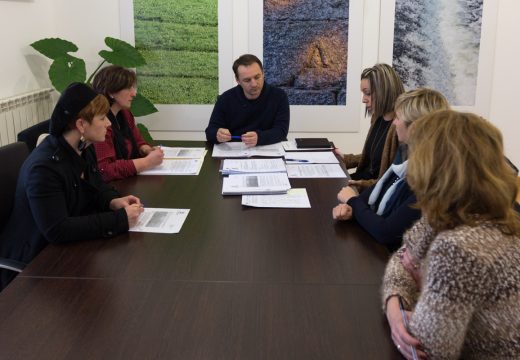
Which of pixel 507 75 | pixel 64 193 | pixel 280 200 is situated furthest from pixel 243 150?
pixel 507 75

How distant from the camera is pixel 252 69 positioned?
3568mm

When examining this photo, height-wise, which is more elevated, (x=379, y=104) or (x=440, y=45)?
(x=440, y=45)

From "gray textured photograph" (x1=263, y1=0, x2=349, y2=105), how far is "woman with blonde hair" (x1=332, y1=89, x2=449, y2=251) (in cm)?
256

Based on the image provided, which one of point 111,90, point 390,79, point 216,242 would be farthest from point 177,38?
point 216,242

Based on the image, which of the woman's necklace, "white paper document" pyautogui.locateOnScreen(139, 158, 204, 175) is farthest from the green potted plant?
the woman's necklace

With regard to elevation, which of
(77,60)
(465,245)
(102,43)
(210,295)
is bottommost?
(210,295)

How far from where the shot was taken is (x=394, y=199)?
1919 mm

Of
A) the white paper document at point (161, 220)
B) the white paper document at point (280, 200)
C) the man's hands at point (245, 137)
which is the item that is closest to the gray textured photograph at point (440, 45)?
the man's hands at point (245, 137)

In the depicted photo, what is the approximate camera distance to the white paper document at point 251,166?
2.69 meters

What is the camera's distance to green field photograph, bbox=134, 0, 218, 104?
175 inches

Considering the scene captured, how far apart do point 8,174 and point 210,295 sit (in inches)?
49.3

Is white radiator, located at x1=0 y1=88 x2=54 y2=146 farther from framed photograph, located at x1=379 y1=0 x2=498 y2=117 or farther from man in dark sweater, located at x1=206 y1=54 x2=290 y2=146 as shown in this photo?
framed photograph, located at x1=379 y1=0 x2=498 y2=117

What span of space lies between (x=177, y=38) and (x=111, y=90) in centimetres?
172

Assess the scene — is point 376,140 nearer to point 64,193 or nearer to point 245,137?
point 245,137
